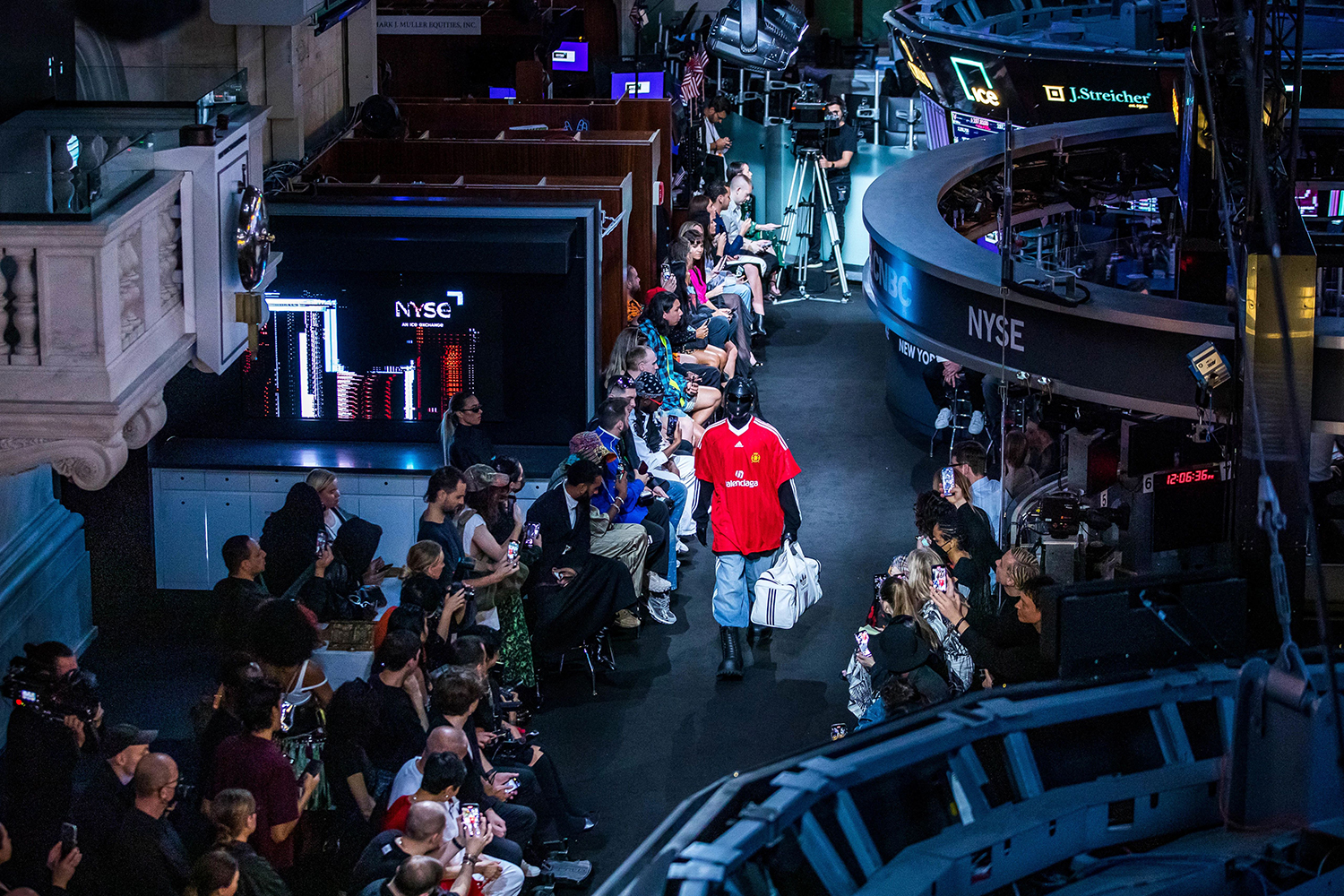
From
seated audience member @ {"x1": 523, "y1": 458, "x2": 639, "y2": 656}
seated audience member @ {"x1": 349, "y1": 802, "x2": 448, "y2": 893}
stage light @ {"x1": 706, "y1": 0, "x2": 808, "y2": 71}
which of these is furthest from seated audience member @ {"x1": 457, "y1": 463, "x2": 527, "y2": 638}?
stage light @ {"x1": 706, "y1": 0, "x2": 808, "y2": 71}

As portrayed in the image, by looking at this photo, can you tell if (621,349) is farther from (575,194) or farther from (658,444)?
(575,194)

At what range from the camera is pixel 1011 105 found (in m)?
16.4

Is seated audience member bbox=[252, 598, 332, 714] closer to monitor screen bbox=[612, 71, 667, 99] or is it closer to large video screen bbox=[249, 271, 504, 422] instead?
large video screen bbox=[249, 271, 504, 422]

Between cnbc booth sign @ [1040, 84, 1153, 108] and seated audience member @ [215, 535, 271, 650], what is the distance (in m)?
10.3

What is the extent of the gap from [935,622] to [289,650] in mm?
2941

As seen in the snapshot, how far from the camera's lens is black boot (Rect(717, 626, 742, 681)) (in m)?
9.52

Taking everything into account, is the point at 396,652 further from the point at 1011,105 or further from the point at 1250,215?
the point at 1011,105

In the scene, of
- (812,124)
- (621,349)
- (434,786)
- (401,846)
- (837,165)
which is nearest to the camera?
(401,846)

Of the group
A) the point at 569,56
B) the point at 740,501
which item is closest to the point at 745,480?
the point at 740,501

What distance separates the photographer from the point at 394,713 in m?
6.95

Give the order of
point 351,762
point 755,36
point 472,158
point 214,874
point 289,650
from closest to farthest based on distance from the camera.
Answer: point 214,874, point 351,762, point 289,650, point 472,158, point 755,36

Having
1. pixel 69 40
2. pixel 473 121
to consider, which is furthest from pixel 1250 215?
pixel 473 121

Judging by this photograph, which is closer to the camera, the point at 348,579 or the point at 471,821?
the point at 471,821

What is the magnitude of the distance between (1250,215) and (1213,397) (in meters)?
1.04
